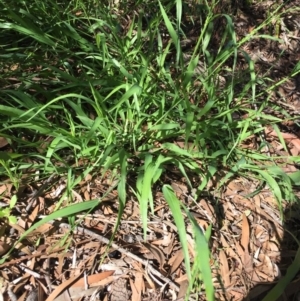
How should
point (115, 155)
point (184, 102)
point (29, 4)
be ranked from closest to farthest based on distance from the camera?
1. point (115, 155)
2. point (184, 102)
3. point (29, 4)

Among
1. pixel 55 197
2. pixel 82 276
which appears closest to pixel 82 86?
pixel 55 197

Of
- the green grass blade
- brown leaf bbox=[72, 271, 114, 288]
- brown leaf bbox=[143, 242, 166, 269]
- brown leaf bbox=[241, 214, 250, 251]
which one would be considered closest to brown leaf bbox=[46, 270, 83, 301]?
brown leaf bbox=[72, 271, 114, 288]

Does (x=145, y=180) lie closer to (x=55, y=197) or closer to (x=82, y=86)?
(x=55, y=197)

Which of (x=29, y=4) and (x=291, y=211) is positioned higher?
(x=29, y=4)

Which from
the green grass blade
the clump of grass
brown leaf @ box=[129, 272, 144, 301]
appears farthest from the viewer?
the clump of grass

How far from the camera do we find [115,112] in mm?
1589

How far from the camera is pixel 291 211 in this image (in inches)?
63.3

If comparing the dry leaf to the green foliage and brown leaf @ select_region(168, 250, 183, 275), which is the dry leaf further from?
the green foliage

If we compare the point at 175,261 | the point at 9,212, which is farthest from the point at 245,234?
the point at 9,212

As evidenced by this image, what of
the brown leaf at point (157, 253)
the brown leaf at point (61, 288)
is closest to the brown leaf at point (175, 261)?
the brown leaf at point (157, 253)

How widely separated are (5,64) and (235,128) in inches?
35.7

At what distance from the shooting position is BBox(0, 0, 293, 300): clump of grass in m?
1.46

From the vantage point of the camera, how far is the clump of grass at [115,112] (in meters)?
1.46

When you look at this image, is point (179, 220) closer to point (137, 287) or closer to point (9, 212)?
point (137, 287)
